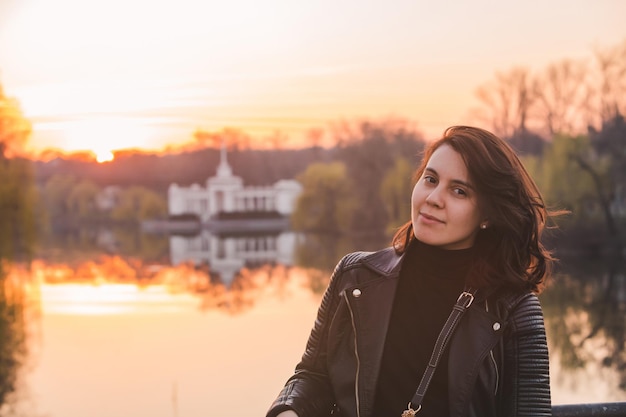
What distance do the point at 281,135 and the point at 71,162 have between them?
11.1m

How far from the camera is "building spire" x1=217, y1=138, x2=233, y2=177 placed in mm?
46497

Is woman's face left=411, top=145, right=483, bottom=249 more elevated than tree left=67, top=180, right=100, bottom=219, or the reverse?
woman's face left=411, top=145, right=483, bottom=249

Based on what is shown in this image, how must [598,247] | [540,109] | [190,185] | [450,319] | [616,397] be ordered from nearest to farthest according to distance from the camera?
[450,319] → [616,397] → [598,247] → [540,109] → [190,185]

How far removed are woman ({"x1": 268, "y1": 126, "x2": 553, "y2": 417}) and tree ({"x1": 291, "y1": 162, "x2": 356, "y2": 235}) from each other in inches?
1217

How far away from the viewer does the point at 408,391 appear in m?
1.31

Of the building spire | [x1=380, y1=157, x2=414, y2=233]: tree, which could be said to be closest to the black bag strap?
[x1=380, y1=157, x2=414, y2=233]: tree

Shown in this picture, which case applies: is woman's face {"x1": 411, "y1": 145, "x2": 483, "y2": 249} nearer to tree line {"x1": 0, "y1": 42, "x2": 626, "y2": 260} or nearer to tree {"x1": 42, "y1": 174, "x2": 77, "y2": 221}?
tree line {"x1": 0, "y1": 42, "x2": 626, "y2": 260}

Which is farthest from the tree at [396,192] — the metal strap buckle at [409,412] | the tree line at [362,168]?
the metal strap buckle at [409,412]

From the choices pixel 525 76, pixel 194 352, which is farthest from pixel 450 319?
pixel 525 76

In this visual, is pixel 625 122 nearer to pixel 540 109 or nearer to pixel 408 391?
pixel 540 109

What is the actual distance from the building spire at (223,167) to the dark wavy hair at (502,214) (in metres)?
45.2

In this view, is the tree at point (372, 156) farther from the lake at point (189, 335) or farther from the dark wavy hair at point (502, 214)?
the dark wavy hair at point (502, 214)

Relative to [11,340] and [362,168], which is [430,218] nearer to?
[11,340]

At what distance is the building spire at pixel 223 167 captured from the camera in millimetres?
46497
